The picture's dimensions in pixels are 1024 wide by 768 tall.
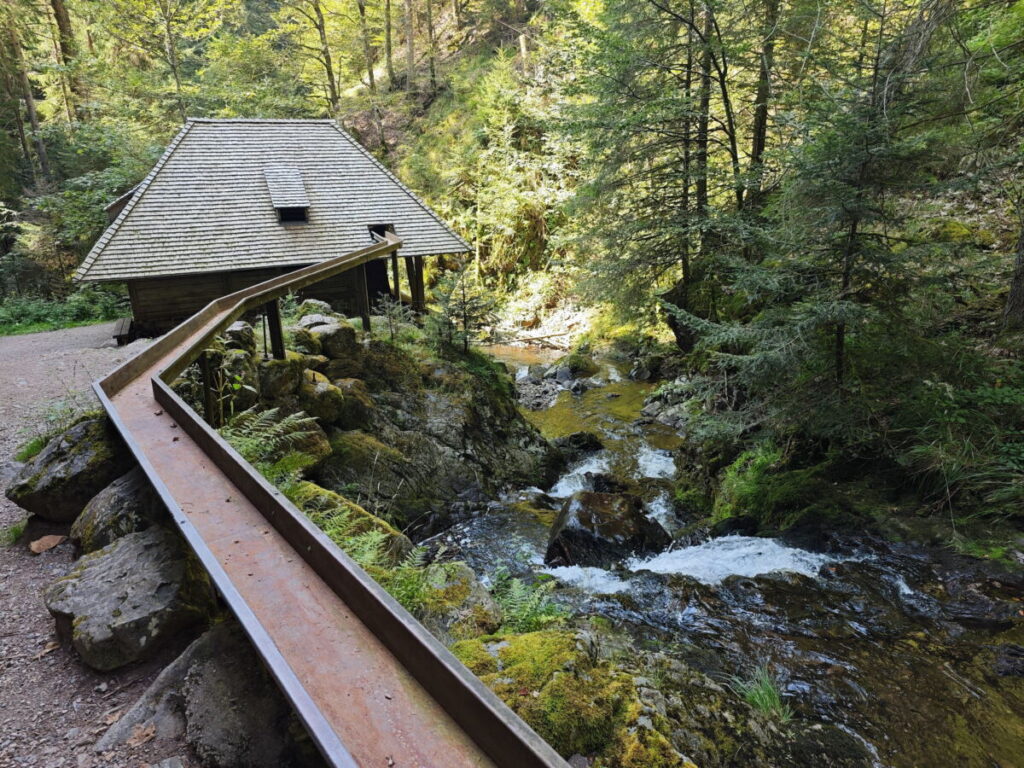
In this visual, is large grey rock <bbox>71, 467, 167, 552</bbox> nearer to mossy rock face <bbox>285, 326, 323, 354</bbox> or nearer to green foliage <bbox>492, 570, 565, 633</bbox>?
green foliage <bbox>492, 570, 565, 633</bbox>

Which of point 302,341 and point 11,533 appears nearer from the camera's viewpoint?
point 11,533

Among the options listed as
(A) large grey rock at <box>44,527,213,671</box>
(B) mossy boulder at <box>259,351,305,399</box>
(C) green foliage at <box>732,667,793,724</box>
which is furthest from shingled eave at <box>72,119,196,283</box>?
(C) green foliage at <box>732,667,793,724</box>

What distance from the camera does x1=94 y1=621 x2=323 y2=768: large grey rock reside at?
1806 millimetres

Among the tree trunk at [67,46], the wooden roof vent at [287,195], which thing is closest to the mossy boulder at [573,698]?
the wooden roof vent at [287,195]

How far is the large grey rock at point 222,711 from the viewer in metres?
1.81

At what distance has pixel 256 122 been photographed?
56.4 ft

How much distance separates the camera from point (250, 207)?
15.0 m

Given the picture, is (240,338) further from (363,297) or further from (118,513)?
(363,297)

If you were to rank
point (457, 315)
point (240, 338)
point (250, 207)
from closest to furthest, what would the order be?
point (240, 338) < point (457, 315) < point (250, 207)

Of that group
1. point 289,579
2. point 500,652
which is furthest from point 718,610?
point 289,579

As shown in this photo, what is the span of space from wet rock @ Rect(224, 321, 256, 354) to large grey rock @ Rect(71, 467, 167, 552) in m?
3.18

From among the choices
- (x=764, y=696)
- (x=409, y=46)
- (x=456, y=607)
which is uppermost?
(x=409, y=46)

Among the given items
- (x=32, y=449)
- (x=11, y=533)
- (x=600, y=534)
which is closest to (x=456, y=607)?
(x=11, y=533)

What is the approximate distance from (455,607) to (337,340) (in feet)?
22.2
